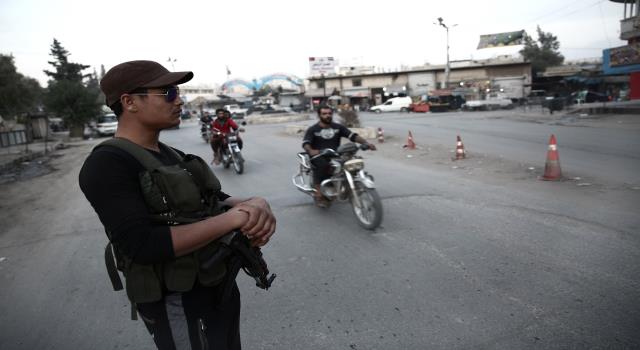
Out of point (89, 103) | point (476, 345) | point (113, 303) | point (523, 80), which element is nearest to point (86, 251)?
point (113, 303)

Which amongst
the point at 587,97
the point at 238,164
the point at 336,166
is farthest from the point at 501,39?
the point at 336,166

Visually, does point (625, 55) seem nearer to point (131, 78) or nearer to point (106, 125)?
point (131, 78)

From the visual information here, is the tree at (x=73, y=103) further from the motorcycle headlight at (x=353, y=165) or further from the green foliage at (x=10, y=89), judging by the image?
the motorcycle headlight at (x=353, y=165)

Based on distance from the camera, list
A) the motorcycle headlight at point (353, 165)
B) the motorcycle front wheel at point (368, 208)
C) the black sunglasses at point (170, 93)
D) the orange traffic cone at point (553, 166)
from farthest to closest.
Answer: the orange traffic cone at point (553, 166) → the motorcycle headlight at point (353, 165) → the motorcycle front wheel at point (368, 208) → the black sunglasses at point (170, 93)

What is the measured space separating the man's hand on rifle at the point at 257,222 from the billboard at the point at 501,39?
68.3m

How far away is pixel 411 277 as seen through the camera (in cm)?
377


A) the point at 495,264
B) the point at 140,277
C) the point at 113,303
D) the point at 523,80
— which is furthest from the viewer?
the point at 523,80

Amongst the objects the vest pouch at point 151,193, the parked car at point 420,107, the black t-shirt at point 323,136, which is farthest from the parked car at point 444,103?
the vest pouch at point 151,193

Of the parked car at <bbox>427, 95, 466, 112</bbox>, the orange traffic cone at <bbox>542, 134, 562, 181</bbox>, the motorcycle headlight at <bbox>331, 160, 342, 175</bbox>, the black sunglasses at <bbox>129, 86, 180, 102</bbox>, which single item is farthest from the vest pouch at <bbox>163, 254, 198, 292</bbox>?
the parked car at <bbox>427, 95, 466, 112</bbox>

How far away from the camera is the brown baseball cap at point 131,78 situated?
163 cm

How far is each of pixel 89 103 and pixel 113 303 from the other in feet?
96.6

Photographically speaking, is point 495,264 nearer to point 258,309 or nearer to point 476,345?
point 476,345

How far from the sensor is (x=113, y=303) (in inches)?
145

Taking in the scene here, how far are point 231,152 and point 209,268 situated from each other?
352 inches
